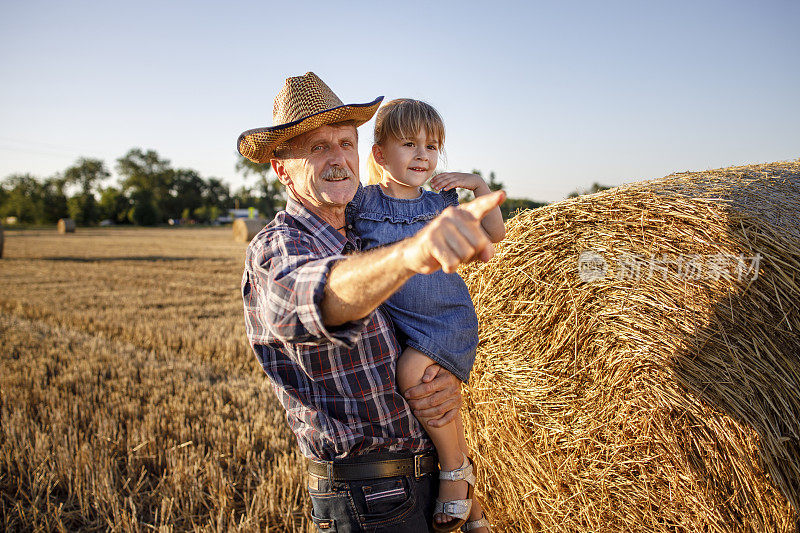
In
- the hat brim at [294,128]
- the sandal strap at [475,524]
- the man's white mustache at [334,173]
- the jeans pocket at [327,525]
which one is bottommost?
the sandal strap at [475,524]

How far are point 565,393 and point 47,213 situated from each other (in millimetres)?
79464

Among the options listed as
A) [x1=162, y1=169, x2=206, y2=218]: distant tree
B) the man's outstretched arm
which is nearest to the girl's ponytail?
the man's outstretched arm

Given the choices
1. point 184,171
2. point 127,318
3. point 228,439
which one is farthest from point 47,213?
point 228,439

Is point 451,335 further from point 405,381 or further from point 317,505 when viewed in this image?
point 317,505

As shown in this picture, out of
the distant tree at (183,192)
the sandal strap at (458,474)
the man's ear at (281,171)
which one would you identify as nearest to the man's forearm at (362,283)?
the man's ear at (281,171)

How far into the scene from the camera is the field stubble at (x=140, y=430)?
123 inches

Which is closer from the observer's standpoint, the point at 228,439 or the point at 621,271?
the point at 621,271

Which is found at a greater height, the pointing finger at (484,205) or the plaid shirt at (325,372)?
the pointing finger at (484,205)

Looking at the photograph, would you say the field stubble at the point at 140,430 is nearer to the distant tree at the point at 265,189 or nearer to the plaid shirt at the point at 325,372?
the plaid shirt at the point at 325,372

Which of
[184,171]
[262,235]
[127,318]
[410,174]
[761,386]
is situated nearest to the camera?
[262,235]

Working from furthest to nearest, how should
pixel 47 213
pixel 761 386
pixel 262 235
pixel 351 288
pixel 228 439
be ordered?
1. pixel 47 213
2. pixel 228 439
3. pixel 761 386
4. pixel 262 235
5. pixel 351 288

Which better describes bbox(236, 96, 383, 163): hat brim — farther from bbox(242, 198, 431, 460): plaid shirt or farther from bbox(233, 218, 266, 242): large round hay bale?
bbox(233, 218, 266, 242): large round hay bale

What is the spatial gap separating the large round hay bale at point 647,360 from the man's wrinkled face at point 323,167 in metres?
1.33

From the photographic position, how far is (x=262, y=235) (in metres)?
1.75
